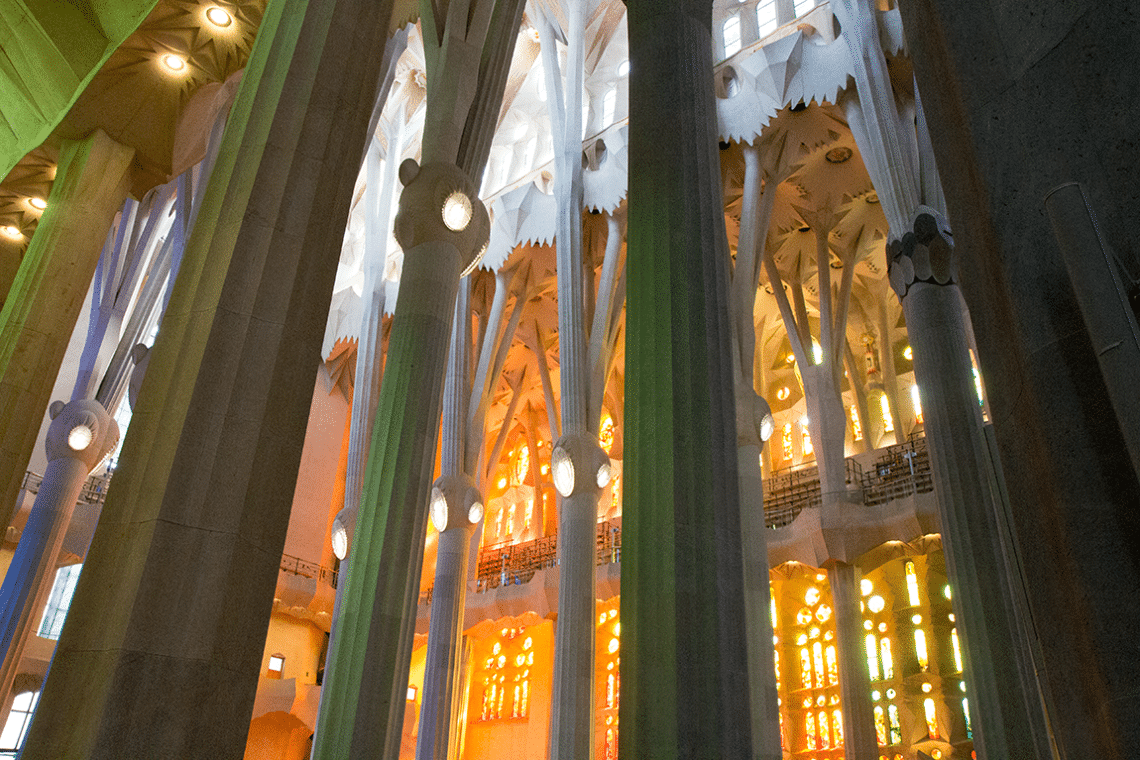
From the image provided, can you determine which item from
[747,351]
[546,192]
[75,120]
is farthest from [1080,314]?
[546,192]

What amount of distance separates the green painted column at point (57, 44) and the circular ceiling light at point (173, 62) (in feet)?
1.18

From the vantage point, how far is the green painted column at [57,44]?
Answer: 770 cm

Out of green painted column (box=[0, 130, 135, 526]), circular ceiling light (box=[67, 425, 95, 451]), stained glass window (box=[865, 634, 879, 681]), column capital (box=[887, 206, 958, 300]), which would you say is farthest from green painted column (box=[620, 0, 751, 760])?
stained glass window (box=[865, 634, 879, 681])

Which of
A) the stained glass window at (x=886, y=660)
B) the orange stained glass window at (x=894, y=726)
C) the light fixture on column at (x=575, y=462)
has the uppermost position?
the light fixture on column at (x=575, y=462)

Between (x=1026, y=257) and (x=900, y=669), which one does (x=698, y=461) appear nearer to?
(x=1026, y=257)

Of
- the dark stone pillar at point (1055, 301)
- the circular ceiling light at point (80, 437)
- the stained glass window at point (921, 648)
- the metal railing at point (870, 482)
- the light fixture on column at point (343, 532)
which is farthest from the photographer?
the metal railing at point (870, 482)

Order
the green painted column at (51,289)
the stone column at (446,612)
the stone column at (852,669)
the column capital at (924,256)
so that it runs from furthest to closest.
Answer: the stone column at (852,669)
the stone column at (446,612)
the column capital at (924,256)
the green painted column at (51,289)

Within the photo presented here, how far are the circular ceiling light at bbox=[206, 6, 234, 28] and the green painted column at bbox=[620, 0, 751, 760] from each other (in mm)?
4057

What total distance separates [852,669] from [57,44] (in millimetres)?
13172

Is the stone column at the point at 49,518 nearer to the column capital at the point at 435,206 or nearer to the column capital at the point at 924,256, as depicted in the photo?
the column capital at the point at 435,206

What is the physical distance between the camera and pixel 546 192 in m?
16.7

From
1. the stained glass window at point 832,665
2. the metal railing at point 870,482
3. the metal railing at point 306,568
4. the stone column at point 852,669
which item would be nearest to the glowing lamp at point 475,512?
the metal railing at point 870,482

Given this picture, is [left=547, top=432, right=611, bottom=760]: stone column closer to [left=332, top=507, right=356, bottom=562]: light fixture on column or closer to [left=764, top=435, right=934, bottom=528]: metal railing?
[left=332, top=507, right=356, bottom=562]: light fixture on column

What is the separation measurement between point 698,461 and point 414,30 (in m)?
14.8
